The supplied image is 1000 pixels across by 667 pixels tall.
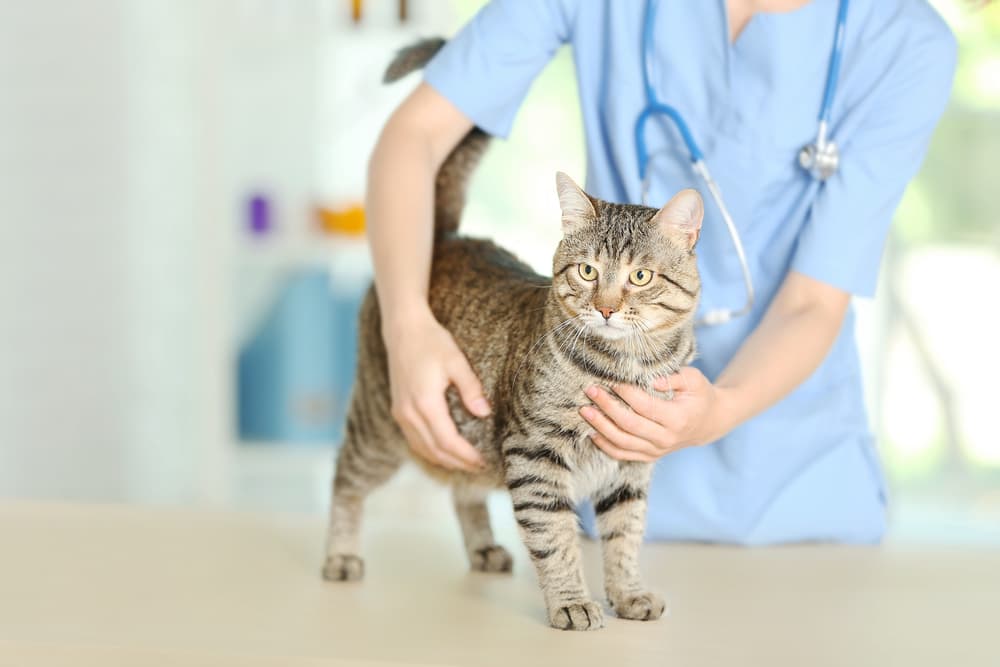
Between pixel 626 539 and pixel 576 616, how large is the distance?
148 millimetres

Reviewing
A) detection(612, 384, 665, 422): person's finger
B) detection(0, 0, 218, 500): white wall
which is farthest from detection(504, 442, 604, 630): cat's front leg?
detection(0, 0, 218, 500): white wall

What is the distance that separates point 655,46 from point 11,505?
1.10 metres

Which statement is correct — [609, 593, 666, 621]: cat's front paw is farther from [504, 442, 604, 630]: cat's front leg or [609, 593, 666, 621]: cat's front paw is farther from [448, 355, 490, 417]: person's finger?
[448, 355, 490, 417]: person's finger

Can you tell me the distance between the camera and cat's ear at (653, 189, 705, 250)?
1.08 metres

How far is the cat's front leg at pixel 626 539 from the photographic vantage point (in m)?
1.06

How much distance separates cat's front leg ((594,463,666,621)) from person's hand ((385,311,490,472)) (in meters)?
0.17

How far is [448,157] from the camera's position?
1.45 m

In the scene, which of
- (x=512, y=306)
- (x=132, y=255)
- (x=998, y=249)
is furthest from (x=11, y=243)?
(x=998, y=249)

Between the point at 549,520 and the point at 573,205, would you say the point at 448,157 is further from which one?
the point at 549,520

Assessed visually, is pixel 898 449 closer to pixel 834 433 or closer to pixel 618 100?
pixel 834 433

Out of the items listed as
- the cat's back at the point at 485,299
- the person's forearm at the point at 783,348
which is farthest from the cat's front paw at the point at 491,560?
the person's forearm at the point at 783,348

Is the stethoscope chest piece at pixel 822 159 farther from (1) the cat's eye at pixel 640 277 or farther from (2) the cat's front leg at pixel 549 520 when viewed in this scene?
(2) the cat's front leg at pixel 549 520

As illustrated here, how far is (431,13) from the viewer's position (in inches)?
124

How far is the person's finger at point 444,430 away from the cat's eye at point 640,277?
265 millimetres
